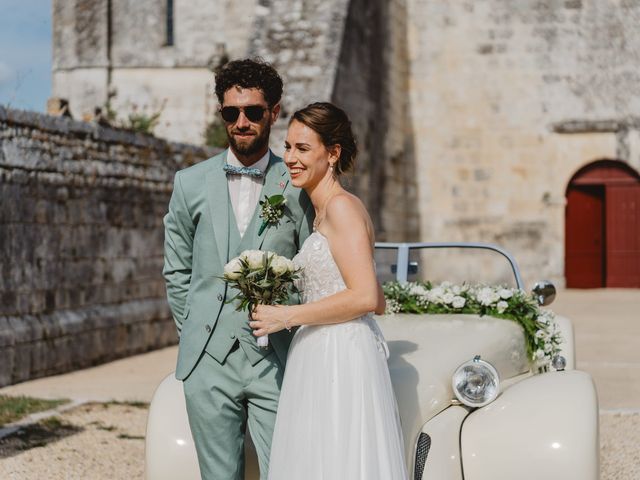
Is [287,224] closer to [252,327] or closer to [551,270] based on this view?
[252,327]

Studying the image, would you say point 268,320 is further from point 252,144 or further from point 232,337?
point 252,144

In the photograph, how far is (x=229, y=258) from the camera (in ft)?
10.4

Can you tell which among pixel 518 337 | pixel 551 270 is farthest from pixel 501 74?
pixel 518 337

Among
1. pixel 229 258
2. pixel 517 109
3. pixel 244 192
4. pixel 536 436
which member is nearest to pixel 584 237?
pixel 517 109

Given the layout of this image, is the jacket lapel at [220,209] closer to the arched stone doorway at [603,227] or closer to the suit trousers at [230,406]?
the suit trousers at [230,406]

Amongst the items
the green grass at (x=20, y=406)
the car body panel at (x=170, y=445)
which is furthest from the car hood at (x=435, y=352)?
the green grass at (x=20, y=406)

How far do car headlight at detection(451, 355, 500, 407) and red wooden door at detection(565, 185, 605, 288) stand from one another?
14.1 meters

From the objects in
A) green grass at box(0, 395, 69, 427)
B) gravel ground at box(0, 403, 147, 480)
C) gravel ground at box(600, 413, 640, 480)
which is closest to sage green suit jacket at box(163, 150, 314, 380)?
gravel ground at box(0, 403, 147, 480)

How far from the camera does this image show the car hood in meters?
3.69

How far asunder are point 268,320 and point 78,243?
6598 millimetres

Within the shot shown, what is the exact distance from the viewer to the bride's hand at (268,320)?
2936mm

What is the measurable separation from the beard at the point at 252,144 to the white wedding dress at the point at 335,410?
0.43 metres

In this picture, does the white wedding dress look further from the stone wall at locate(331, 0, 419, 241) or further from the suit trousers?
the stone wall at locate(331, 0, 419, 241)

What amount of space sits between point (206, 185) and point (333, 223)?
19.7 inches
